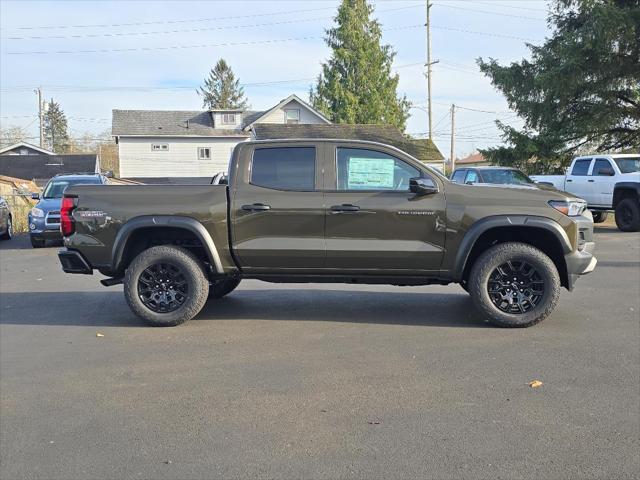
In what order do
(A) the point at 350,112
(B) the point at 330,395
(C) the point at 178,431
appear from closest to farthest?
(C) the point at 178,431, (B) the point at 330,395, (A) the point at 350,112

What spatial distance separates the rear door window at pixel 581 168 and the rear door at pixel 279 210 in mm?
13663

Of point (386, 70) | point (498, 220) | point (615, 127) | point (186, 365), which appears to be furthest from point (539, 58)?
point (386, 70)

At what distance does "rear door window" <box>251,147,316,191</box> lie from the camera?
21.1ft

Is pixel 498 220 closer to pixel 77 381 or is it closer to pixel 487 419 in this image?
pixel 487 419

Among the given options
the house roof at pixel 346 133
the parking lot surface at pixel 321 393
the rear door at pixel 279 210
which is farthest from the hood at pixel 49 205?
the house roof at pixel 346 133

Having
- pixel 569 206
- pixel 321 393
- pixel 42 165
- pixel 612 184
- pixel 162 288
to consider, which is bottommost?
pixel 321 393

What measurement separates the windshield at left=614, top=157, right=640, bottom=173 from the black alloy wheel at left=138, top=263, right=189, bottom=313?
1429 cm

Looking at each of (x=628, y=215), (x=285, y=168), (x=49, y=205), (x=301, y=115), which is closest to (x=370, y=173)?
(x=285, y=168)

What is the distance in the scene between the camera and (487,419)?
13.4ft

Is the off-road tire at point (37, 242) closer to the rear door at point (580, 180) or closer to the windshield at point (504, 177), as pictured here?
the windshield at point (504, 177)

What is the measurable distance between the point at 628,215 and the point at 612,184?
0.96m

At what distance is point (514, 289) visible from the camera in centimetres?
633

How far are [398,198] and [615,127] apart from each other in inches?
837

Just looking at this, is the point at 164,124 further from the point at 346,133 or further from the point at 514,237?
the point at 514,237
